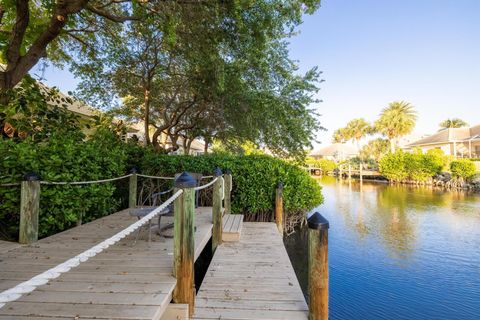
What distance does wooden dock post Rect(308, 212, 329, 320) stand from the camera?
2705 millimetres

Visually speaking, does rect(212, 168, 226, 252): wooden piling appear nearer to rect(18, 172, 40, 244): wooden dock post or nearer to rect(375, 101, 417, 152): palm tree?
rect(18, 172, 40, 244): wooden dock post

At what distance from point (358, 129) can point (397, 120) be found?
65.0 feet

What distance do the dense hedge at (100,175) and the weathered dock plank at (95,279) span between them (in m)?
0.72

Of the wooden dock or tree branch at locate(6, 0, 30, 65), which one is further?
tree branch at locate(6, 0, 30, 65)

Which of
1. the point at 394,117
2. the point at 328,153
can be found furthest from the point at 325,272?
the point at 328,153

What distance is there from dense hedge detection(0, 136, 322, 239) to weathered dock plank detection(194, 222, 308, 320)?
2.87 metres

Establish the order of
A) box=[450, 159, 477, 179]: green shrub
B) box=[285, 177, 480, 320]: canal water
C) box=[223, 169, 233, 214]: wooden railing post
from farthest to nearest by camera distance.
Answer: 1. box=[450, 159, 477, 179]: green shrub
2. box=[223, 169, 233, 214]: wooden railing post
3. box=[285, 177, 480, 320]: canal water

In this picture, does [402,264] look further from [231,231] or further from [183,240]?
[183,240]

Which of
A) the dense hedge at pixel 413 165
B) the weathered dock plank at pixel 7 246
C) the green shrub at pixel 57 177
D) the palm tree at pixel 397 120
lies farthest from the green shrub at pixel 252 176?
the palm tree at pixel 397 120

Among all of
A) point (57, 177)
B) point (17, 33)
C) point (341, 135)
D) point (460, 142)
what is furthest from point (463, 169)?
point (341, 135)

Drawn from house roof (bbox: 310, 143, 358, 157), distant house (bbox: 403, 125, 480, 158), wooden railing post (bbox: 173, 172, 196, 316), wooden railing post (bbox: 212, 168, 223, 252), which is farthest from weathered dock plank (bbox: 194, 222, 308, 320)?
house roof (bbox: 310, 143, 358, 157)

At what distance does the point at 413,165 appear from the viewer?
1132 inches

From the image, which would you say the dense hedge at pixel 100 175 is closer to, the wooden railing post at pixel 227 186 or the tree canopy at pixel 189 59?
the wooden railing post at pixel 227 186

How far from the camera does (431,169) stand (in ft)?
90.3
